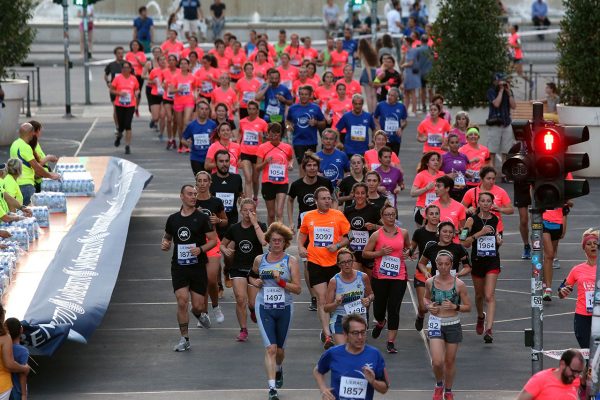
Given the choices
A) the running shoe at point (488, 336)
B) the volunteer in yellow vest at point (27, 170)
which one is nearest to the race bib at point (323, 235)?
the running shoe at point (488, 336)

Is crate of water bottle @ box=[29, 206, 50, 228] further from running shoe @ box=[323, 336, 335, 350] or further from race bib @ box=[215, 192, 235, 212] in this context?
running shoe @ box=[323, 336, 335, 350]

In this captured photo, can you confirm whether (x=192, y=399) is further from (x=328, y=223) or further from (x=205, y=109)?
(x=205, y=109)

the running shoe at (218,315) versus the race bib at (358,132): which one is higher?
the race bib at (358,132)

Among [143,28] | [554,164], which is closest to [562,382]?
[554,164]

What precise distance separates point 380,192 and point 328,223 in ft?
7.91

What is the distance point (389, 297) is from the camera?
15.3 metres

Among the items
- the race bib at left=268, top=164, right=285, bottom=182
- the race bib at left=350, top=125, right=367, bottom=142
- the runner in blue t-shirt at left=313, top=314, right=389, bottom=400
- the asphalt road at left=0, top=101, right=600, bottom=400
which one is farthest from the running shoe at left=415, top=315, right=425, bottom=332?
the race bib at left=350, top=125, right=367, bottom=142

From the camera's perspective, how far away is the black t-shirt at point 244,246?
1537cm

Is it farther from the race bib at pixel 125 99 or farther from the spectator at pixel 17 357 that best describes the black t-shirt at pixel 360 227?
the race bib at pixel 125 99

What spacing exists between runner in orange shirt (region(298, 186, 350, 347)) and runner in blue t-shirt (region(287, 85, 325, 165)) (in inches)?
288

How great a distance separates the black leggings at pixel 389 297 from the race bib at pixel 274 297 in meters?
1.65

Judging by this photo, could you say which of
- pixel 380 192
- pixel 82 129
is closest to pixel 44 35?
pixel 82 129

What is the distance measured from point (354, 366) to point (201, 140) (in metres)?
11.2

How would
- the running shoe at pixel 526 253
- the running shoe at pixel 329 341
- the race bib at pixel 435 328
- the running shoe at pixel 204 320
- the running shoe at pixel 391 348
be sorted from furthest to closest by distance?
1. the running shoe at pixel 526 253
2. the running shoe at pixel 204 320
3. the running shoe at pixel 391 348
4. the running shoe at pixel 329 341
5. the race bib at pixel 435 328
